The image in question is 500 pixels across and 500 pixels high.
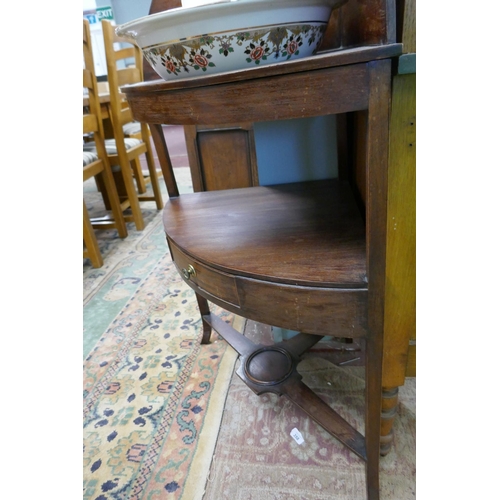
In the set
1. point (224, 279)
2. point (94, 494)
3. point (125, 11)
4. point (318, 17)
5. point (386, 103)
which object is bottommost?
point (94, 494)

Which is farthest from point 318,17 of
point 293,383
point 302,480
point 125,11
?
point 125,11

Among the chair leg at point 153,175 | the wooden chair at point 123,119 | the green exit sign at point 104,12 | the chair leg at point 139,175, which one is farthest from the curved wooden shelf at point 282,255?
the green exit sign at point 104,12

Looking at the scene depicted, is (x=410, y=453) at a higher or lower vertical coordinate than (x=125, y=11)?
lower

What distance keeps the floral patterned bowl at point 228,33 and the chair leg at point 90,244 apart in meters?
1.33

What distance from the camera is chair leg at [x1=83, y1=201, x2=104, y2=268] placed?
1667mm

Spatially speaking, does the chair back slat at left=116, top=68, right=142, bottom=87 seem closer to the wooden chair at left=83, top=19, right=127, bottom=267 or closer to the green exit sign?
the wooden chair at left=83, top=19, right=127, bottom=267

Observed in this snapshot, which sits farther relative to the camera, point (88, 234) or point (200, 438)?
point (88, 234)

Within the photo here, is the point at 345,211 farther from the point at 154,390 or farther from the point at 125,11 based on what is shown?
the point at 125,11

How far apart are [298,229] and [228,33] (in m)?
0.34

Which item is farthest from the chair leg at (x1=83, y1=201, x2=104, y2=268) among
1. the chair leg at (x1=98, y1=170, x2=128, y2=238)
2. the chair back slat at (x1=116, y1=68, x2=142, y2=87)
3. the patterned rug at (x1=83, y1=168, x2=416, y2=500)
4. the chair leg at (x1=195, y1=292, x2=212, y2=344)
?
the chair leg at (x1=195, y1=292, x2=212, y2=344)

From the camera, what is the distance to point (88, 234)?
1676 mm

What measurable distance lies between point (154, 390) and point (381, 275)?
2.63 feet

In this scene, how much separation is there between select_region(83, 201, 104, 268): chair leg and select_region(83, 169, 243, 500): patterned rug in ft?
0.37

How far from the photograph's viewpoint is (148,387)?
1.03 metres
